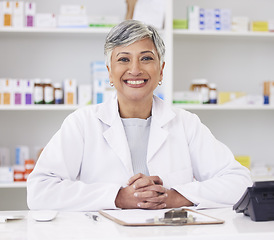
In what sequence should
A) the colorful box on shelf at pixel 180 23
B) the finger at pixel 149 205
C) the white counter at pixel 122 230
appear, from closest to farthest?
the white counter at pixel 122 230 < the finger at pixel 149 205 < the colorful box on shelf at pixel 180 23

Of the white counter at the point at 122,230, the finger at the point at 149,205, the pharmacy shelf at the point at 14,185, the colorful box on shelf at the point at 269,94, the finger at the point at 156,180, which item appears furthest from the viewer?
the colorful box on shelf at the point at 269,94

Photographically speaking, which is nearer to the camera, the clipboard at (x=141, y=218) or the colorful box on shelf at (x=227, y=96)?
the clipboard at (x=141, y=218)

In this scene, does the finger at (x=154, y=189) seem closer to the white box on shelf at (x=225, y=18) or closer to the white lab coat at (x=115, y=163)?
the white lab coat at (x=115, y=163)

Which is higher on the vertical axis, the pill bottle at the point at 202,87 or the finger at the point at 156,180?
the pill bottle at the point at 202,87

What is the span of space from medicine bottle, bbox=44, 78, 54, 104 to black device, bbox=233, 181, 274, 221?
7.00 ft

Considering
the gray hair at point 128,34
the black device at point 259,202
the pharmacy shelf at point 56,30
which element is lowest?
the black device at point 259,202

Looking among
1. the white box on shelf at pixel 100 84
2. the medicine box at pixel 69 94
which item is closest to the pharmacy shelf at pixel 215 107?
the white box on shelf at pixel 100 84

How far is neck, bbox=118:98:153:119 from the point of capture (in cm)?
207

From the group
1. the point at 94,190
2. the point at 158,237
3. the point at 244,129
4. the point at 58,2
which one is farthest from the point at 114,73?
the point at 244,129

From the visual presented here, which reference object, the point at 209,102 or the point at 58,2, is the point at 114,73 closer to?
the point at 209,102

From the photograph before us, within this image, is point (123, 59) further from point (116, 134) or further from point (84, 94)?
point (84, 94)

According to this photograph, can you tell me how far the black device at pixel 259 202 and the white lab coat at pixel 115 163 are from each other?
0.33 metres

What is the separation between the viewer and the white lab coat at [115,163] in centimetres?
175

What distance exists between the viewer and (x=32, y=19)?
11.0ft
